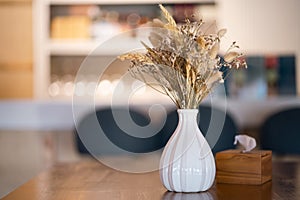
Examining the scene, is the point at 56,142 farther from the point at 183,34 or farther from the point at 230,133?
the point at 183,34

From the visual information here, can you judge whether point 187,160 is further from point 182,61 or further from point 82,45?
point 82,45

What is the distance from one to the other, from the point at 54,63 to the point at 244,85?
161 centimetres

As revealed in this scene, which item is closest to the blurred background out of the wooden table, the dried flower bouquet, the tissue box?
the wooden table

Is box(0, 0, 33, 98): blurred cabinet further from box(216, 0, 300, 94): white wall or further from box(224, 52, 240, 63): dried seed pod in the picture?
box(224, 52, 240, 63): dried seed pod

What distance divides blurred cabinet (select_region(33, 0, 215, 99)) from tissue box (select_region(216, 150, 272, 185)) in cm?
300

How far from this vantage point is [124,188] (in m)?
1.49

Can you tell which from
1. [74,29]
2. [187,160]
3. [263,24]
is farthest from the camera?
[74,29]

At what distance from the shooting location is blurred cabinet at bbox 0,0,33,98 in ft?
15.1

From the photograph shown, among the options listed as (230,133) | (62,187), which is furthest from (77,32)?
(62,187)

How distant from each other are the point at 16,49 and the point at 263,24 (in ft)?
6.76

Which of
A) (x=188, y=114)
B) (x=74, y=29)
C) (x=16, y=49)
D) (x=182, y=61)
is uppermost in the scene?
(x=74, y=29)

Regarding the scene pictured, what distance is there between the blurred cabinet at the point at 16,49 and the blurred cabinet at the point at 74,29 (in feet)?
0.50

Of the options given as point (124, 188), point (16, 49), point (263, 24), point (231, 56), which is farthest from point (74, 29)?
point (231, 56)

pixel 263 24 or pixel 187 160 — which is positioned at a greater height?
pixel 263 24
